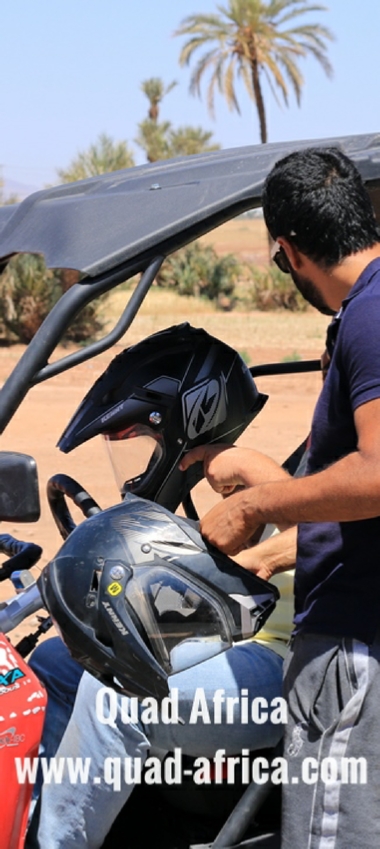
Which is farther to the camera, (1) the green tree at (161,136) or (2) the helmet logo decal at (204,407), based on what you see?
(1) the green tree at (161,136)

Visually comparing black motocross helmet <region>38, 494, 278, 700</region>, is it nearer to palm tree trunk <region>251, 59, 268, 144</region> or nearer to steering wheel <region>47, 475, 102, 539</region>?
steering wheel <region>47, 475, 102, 539</region>

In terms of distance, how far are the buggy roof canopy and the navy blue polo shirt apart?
400 mm

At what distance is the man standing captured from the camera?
6.18ft

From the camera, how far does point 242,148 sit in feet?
8.84

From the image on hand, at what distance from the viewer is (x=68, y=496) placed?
2.55 m

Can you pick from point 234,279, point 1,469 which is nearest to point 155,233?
point 1,469

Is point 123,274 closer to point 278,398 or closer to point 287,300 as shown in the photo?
point 278,398

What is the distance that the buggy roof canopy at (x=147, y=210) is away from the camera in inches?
84.7

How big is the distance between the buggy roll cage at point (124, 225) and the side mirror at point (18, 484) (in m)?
0.08

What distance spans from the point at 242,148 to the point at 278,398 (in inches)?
413

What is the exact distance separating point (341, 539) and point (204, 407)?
67cm

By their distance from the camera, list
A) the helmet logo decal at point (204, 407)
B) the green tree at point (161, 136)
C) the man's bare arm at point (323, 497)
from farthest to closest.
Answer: the green tree at point (161, 136)
the helmet logo decal at point (204, 407)
the man's bare arm at point (323, 497)

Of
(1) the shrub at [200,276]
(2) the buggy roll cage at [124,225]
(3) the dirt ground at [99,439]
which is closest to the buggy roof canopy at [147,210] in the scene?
(2) the buggy roll cage at [124,225]

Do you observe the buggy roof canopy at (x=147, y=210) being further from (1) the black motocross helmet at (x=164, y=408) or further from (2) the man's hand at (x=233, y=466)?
(2) the man's hand at (x=233, y=466)
